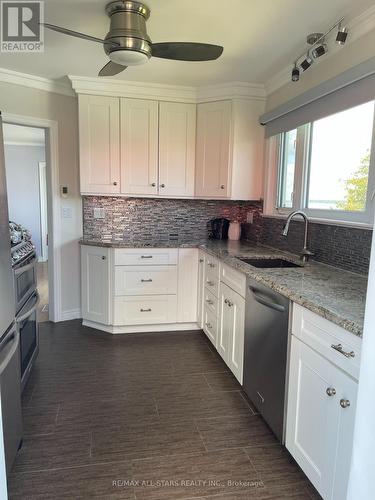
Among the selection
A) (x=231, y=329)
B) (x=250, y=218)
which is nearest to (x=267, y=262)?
(x=231, y=329)

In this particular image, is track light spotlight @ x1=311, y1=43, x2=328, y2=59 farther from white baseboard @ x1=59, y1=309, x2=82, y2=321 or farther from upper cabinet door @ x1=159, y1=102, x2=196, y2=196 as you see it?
white baseboard @ x1=59, y1=309, x2=82, y2=321

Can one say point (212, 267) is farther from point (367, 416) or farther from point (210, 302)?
point (367, 416)

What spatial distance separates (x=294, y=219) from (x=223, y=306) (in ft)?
2.99

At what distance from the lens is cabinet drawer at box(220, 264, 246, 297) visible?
2252 millimetres

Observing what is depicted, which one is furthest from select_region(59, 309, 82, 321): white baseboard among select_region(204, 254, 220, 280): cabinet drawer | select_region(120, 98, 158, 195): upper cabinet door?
select_region(204, 254, 220, 280): cabinet drawer

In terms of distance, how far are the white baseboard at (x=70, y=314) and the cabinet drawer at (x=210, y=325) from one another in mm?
1426

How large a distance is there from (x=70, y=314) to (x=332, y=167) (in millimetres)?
2886

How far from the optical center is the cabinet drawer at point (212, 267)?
9.16 feet

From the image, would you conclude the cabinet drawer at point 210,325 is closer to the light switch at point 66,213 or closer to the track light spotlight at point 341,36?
the light switch at point 66,213

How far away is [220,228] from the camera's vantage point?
3750mm

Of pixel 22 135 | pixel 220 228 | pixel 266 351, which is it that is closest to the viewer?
pixel 266 351

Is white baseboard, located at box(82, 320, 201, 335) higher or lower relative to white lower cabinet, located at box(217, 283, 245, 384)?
lower

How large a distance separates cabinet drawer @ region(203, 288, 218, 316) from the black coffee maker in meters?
0.82

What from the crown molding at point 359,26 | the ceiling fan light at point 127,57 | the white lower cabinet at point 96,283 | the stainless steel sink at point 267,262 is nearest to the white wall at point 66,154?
the white lower cabinet at point 96,283
